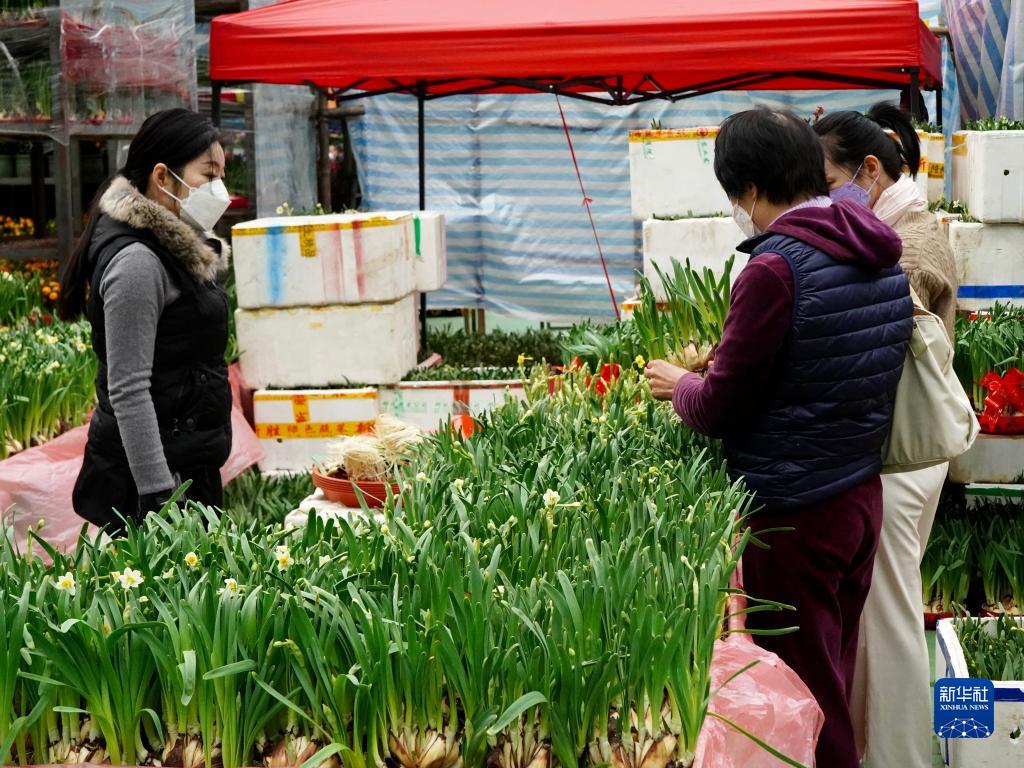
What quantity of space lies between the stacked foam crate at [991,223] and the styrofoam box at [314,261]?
96.4 inches

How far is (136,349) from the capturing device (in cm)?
297

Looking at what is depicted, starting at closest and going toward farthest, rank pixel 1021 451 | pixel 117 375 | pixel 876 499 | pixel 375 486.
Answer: pixel 876 499, pixel 117 375, pixel 375 486, pixel 1021 451

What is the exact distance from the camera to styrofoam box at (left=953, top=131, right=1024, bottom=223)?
4941 millimetres

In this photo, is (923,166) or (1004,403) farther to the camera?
(923,166)

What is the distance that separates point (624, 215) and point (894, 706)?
7.33 metres

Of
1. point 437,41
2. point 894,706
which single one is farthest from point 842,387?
point 437,41

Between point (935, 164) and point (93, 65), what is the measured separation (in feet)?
14.2

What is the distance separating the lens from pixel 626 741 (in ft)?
5.55

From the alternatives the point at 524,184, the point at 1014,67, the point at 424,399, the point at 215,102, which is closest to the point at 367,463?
the point at 424,399

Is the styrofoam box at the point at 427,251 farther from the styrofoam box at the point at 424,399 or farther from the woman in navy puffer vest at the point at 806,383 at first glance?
the woman in navy puffer vest at the point at 806,383

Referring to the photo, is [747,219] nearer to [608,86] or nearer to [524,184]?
[608,86]

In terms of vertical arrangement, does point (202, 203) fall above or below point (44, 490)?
above

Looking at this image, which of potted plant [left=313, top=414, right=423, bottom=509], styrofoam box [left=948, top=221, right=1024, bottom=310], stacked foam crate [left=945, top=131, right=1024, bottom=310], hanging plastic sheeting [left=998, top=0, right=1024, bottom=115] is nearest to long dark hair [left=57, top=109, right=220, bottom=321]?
potted plant [left=313, top=414, right=423, bottom=509]

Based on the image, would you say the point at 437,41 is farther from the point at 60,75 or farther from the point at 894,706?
the point at 894,706
